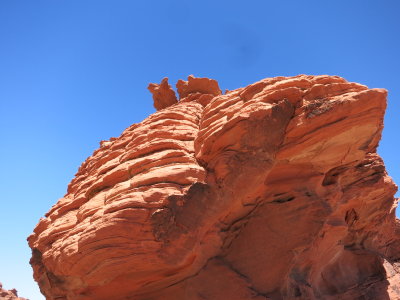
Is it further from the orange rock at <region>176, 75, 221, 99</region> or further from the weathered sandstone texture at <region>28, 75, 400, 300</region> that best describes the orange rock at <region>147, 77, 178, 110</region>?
A: the weathered sandstone texture at <region>28, 75, 400, 300</region>

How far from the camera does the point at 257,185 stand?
34.6ft

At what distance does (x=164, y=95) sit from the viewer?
17.8 metres

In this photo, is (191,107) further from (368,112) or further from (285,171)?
(368,112)

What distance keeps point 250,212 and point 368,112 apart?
199 inches

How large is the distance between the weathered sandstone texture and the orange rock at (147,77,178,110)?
4984 millimetres

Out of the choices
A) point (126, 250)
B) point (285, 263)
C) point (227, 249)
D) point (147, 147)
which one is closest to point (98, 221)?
point (126, 250)

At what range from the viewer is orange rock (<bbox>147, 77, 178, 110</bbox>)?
17.7 m

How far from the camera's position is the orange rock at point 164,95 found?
17.7 metres

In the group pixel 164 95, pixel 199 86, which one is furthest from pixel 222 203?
pixel 164 95

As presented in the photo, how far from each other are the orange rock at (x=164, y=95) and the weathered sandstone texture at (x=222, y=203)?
4984 millimetres

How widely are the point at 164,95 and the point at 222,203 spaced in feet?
31.0

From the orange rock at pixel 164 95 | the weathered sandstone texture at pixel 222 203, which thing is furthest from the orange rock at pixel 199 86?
the weathered sandstone texture at pixel 222 203

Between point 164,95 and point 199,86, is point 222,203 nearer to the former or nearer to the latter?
point 199,86

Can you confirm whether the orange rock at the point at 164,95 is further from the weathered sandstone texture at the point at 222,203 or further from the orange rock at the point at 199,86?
the weathered sandstone texture at the point at 222,203
